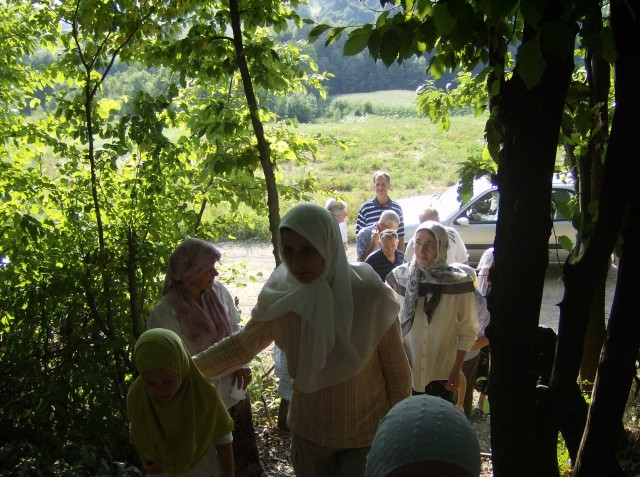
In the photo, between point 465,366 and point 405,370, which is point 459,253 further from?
point 405,370

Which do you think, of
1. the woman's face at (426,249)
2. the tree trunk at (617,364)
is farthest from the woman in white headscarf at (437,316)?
the tree trunk at (617,364)

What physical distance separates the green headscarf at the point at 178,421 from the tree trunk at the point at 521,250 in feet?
4.67

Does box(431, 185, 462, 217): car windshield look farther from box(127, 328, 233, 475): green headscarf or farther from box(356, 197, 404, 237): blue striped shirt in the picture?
box(127, 328, 233, 475): green headscarf

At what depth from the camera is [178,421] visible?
2828 mm

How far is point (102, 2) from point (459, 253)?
13.2 ft

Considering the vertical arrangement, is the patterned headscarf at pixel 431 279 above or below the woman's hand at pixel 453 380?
above

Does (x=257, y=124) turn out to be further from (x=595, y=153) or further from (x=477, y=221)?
(x=477, y=221)

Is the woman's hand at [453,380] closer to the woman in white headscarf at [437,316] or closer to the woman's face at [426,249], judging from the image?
the woman in white headscarf at [437,316]

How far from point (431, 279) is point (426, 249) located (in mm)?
211

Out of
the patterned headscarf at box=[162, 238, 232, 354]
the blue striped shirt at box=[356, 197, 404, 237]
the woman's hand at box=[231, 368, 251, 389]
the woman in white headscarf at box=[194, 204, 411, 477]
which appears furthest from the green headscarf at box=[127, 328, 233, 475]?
the blue striped shirt at box=[356, 197, 404, 237]

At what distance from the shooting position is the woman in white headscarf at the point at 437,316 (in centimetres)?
448

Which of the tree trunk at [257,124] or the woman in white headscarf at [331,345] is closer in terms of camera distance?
the woman in white headscarf at [331,345]

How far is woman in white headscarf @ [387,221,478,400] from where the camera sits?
14.7 ft

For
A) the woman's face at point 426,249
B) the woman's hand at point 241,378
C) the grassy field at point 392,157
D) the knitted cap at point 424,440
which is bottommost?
the grassy field at point 392,157
